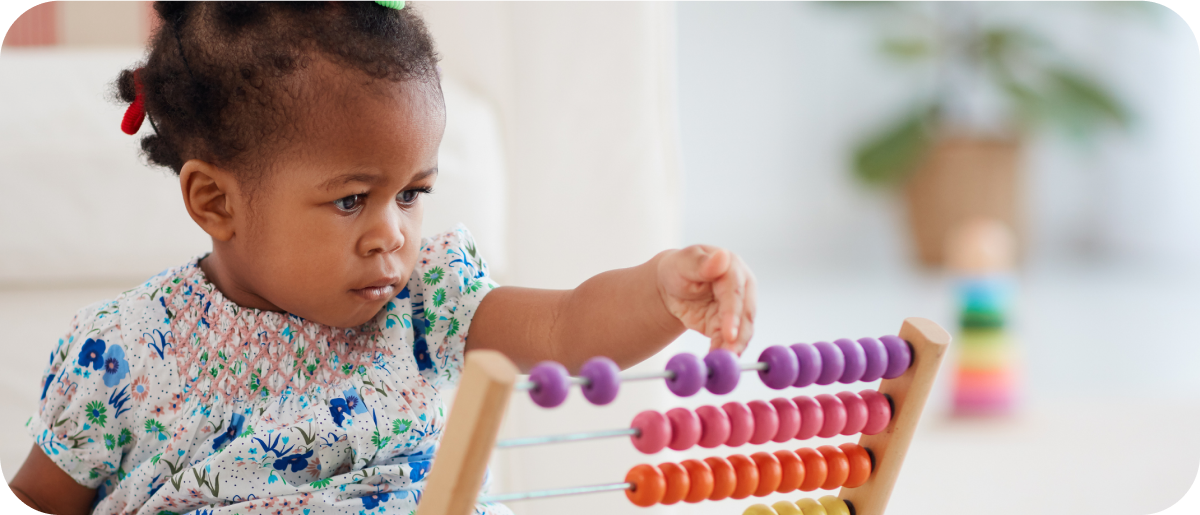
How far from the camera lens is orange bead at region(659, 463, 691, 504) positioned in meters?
0.69

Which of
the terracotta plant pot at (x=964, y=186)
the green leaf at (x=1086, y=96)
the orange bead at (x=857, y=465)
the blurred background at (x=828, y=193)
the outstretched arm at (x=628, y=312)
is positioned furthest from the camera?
the terracotta plant pot at (x=964, y=186)

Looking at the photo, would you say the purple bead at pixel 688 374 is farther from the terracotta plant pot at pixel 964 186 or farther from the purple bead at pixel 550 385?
the terracotta plant pot at pixel 964 186

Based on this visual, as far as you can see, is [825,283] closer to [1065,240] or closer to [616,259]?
[1065,240]

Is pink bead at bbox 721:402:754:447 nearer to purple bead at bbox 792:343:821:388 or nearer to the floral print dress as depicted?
purple bead at bbox 792:343:821:388

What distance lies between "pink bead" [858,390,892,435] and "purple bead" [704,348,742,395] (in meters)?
0.15

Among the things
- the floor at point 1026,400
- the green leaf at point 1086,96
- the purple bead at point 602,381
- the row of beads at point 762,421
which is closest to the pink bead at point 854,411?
the row of beads at point 762,421

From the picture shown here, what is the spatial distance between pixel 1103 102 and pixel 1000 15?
0.44 meters

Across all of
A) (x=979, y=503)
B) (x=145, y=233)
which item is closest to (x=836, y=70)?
(x=979, y=503)

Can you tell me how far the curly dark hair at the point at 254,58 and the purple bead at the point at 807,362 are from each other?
1.16ft

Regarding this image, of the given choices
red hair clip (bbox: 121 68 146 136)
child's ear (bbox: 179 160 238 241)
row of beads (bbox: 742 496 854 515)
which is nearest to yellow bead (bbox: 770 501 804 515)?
row of beads (bbox: 742 496 854 515)

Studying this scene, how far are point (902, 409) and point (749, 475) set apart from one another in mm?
130

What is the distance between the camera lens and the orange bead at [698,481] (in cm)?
70

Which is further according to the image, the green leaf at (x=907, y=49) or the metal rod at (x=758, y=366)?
the green leaf at (x=907, y=49)

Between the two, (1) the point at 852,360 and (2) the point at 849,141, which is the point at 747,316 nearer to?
(1) the point at 852,360
